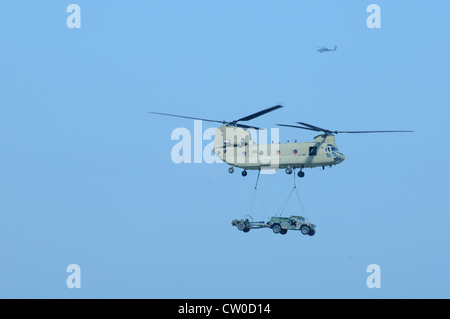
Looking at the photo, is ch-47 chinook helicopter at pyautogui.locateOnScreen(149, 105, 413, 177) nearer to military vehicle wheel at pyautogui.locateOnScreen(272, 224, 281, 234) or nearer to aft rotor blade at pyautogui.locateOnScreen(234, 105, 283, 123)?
aft rotor blade at pyautogui.locateOnScreen(234, 105, 283, 123)

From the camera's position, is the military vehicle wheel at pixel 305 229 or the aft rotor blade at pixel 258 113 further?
the military vehicle wheel at pixel 305 229

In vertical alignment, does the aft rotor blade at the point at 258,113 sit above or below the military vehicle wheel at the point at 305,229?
above

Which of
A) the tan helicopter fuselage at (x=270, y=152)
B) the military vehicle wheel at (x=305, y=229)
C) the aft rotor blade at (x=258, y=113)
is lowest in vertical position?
the military vehicle wheel at (x=305, y=229)

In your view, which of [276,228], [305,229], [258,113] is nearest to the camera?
[258,113]

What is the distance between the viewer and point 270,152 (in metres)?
125

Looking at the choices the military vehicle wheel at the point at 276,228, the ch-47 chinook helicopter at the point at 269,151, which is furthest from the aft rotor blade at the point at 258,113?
the military vehicle wheel at the point at 276,228

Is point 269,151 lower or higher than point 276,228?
higher

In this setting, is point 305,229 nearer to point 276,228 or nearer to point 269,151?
point 276,228

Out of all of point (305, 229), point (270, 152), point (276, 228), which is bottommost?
point (305, 229)

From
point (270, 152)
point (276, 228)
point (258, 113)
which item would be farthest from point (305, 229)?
point (258, 113)

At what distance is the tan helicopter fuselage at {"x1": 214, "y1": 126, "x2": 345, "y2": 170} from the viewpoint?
123500 mm

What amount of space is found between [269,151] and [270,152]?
0.18 m

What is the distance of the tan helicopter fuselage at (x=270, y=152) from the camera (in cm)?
12350

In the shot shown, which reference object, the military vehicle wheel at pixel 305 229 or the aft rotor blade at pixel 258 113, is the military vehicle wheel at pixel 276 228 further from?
the aft rotor blade at pixel 258 113
